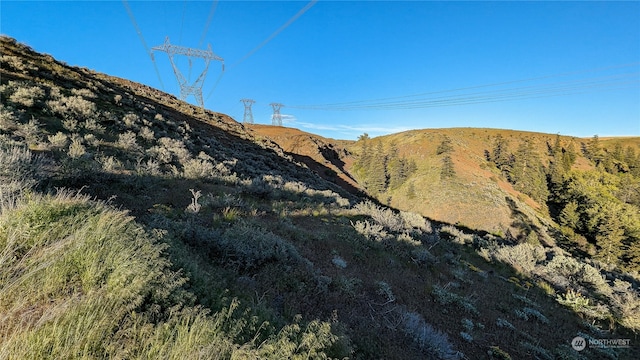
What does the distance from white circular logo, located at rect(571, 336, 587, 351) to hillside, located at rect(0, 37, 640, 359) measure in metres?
0.24

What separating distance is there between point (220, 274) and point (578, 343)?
9.08m

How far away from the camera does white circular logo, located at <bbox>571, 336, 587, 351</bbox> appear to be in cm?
744

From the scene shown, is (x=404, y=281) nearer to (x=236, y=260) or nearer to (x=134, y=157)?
(x=236, y=260)

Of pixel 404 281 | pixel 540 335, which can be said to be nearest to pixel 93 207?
pixel 404 281

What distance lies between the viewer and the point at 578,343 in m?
7.66

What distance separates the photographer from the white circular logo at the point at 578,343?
7437mm

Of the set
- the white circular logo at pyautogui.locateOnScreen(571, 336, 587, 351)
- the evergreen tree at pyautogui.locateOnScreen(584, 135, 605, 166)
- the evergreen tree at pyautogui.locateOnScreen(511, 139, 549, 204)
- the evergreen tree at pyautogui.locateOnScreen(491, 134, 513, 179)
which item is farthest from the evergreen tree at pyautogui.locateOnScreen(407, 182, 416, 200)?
the evergreen tree at pyautogui.locateOnScreen(584, 135, 605, 166)

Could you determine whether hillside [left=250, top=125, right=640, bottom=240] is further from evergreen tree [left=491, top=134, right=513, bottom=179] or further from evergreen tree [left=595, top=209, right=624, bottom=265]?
evergreen tree [left=595, top=209, right=624, bottom=265]

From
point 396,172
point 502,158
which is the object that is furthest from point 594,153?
point 396,172

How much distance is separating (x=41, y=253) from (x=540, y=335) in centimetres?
1009

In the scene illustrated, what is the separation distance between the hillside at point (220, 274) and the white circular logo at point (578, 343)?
9.4 inches

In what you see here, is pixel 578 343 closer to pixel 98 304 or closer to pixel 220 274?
pixel 220 274

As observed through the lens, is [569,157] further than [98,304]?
Yes

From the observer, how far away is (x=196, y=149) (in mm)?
20375
